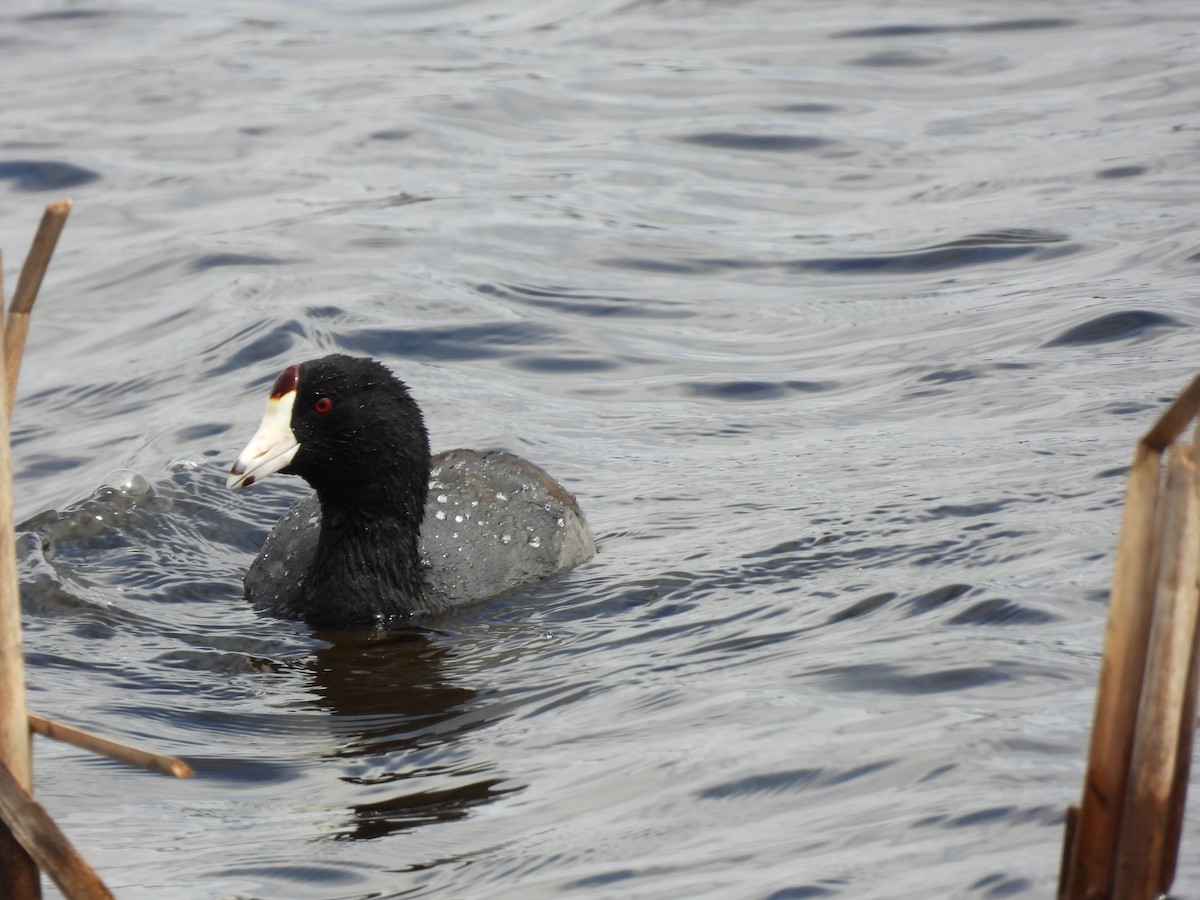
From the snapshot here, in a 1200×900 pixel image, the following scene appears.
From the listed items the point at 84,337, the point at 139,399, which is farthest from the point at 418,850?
the point at 84,337

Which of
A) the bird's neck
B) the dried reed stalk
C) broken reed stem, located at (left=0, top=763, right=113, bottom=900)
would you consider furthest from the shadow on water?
the dried reed stalk

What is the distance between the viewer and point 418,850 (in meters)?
3.95

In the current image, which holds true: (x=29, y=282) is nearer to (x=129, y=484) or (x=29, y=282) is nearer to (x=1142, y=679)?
(x=1142, y=679)

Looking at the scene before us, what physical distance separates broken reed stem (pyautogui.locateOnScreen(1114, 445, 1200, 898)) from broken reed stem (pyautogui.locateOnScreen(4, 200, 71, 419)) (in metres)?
1.64

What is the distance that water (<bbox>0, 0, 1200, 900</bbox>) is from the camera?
13.3 ft

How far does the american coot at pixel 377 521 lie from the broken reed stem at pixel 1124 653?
3.50 metres

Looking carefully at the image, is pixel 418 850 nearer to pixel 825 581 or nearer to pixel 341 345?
pixel 825 581

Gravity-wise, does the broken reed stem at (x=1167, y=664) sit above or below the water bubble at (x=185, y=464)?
above

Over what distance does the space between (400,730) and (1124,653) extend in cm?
269

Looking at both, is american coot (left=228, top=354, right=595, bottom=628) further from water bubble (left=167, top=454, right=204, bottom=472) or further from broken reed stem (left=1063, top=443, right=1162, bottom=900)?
broken reed stem (left=1063, top=443, right=1162, bottom=900)

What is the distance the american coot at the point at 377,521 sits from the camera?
585 centimetres

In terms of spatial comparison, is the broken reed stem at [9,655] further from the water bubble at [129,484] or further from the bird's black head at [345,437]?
the water bubble at [129,484]

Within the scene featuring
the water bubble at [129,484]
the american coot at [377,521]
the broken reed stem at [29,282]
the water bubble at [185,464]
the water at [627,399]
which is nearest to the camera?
the broken reed stem at [29,282]

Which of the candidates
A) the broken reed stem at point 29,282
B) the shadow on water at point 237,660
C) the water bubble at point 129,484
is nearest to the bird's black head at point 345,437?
the shadow on water at point 237,660
